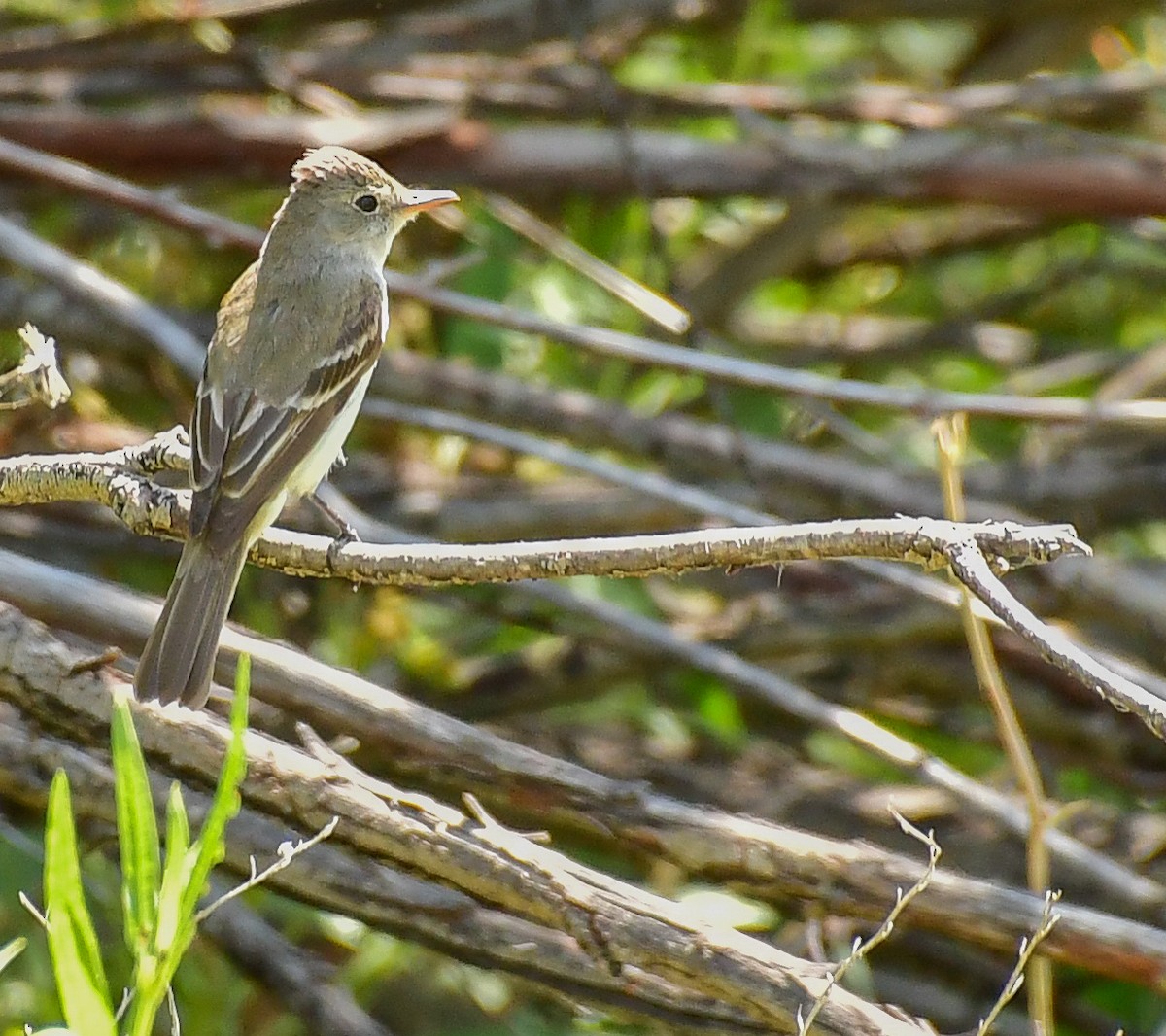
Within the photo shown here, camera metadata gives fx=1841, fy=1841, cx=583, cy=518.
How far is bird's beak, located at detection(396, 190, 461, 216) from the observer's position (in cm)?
486

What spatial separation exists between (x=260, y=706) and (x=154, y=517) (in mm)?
488

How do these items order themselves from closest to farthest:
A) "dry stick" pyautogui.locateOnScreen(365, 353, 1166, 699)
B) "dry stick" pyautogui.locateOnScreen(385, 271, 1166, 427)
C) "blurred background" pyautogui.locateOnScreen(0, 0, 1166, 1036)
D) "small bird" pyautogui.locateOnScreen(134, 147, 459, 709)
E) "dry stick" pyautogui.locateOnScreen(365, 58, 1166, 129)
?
"small bird" pyautogui.locateOnScreen(134, 147, 459, 709), "dry stick" pyautogui.locateOnScreen(385, 271, 1166, 427), "blurred background" pyautogui.locateOnScreen(0, 0, 1166, 1036), "dry stick" pyautogui.locateOnScreen(365, 353, 1166, 699), "dry stick" pyautogui.locateOnScreen(365, 58, 1166, 129)

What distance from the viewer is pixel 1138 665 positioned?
5715mm

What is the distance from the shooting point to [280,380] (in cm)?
460

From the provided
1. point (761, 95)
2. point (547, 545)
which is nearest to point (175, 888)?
point (547, 545)

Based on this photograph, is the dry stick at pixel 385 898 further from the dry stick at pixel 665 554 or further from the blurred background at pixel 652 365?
the blurred background at pixel 652 365

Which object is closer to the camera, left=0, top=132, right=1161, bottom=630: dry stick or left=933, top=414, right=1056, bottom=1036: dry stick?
left=933, top=414, right=1056, bottom=1036: dry stick

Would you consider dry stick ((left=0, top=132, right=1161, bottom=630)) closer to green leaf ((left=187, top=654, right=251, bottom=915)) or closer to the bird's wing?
the bird's wing

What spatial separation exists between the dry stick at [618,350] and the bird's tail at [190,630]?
1043 millimetres

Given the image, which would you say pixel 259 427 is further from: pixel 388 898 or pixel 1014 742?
pixel 1014 742

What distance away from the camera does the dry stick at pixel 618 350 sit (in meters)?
4.64

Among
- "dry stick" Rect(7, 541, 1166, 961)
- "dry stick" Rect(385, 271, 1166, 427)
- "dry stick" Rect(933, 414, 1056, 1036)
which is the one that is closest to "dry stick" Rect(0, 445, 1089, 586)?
"dry stick" Rect(7, 541, 1166, 961)

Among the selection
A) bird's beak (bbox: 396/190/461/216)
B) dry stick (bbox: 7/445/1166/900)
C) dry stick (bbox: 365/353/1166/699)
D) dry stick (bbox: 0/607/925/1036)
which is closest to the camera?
dry stick (bbox: 7/445/1166/900)

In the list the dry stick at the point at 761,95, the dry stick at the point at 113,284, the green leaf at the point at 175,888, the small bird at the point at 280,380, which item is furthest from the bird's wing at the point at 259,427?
the green leaf at the point at 175,888
